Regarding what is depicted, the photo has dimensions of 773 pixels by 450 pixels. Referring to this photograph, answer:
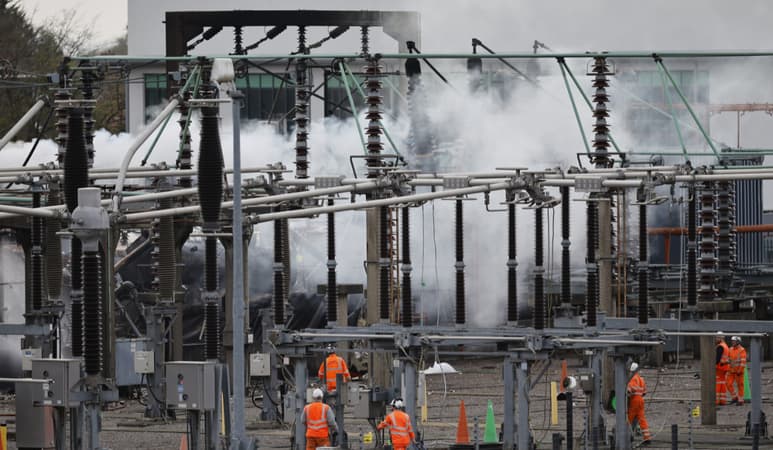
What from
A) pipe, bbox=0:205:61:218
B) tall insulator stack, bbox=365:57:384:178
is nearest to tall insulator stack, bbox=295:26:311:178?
tall insulator stack, bbox=365:57:384:178

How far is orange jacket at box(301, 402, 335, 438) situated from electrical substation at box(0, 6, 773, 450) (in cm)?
147

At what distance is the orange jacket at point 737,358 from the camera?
37.2 m

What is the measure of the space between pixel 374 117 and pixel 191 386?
887 cm

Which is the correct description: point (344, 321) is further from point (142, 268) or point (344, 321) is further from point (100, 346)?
point (100, 346)

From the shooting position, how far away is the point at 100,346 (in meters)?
21.6

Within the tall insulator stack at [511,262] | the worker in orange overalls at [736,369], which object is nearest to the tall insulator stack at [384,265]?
the tall insulator stack at [511,262]

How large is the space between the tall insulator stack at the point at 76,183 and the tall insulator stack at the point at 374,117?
7.66 meters

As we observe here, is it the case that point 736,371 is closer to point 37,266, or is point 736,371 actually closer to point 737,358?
point 737,358

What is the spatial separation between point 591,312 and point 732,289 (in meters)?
17.4

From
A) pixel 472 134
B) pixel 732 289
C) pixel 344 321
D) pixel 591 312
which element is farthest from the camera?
pixel 472 134

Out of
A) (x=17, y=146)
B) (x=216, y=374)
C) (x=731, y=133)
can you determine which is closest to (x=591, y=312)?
(x=216, y=374)

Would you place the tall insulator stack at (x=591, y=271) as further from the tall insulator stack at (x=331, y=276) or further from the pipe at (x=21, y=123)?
the pipe at (x=21, y=123)

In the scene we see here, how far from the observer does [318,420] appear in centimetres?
2655

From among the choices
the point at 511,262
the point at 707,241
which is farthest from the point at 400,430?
the point at 707,241
